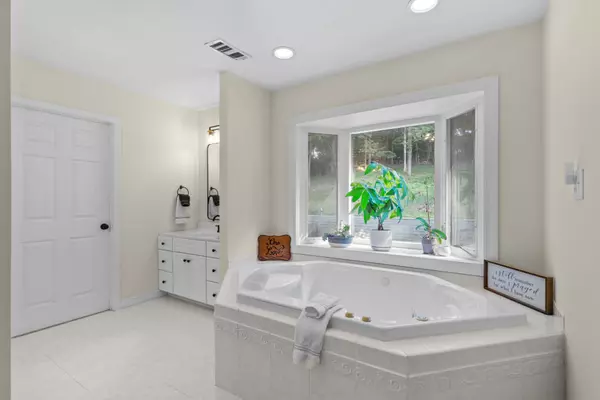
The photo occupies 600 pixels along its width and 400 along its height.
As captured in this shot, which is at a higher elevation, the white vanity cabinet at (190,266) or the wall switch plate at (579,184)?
the wall switch plate at (579,184)

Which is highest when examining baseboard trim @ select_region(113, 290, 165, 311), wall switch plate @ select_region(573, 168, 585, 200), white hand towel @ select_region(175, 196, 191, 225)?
wall switch plate @ select_region(573, 168, 585, 200)

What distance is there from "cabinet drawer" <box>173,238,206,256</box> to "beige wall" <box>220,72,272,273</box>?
51cm

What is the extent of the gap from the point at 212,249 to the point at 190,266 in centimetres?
39

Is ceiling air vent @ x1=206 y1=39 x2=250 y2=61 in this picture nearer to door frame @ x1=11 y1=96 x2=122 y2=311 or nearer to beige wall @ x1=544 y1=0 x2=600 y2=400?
door frame @ x1=11 y1=96 x2=122 y2=311

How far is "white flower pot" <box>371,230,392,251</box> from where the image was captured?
257 cm

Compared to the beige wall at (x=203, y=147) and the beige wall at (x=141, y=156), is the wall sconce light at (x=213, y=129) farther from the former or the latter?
the beige wall at (x=141, y=156)

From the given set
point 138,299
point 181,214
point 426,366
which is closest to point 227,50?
point 181,214

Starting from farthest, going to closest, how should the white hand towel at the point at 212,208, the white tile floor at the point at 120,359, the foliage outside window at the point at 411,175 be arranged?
the white hand towel at the point at 212,208 → the foliage outside window at the point at 411,175 → the white tile floor at the point at 120,359

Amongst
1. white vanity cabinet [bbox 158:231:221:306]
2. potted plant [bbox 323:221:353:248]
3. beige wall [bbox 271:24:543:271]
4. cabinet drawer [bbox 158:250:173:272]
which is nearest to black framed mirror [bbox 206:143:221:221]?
white vanity cabinet [bbox 158:231:221:306]

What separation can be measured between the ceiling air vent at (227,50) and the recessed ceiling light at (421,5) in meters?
1.22

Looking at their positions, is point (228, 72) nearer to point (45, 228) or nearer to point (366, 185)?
point (366, 185)

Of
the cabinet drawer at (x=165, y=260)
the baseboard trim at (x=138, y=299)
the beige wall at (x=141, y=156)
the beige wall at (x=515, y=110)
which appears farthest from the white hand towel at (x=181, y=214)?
the beige wall at (x=515, y=110)

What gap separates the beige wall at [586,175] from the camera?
1051 millimetres

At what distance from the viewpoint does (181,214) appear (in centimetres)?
375
